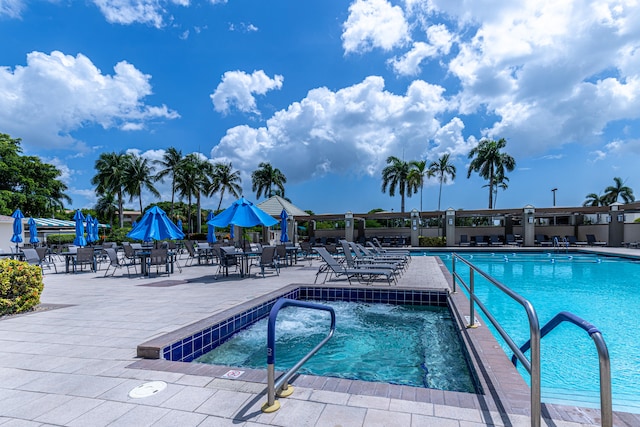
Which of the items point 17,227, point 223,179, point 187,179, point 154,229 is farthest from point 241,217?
point 223,179

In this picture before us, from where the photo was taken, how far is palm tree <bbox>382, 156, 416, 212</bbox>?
33125 millimetres

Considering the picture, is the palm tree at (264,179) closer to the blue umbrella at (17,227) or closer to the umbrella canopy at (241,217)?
the blue umbrella at (17,227)

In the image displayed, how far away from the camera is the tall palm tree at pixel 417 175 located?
3178 cm

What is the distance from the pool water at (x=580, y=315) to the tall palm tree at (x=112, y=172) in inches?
1375

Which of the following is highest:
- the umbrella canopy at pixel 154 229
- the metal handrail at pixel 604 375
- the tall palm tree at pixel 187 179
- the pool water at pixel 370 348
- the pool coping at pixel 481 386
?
the tall palm tree at pixel 187 179

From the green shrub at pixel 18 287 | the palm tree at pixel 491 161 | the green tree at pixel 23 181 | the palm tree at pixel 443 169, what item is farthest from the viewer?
the palm tree at pixel 443 169

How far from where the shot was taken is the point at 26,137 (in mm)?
31562

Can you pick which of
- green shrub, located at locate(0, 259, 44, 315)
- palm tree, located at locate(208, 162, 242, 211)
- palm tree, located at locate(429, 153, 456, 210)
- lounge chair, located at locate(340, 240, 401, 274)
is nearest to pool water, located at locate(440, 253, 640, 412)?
lounge chair, located at locate(340, 240, 401, 274)

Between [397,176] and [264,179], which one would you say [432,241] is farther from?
[264,179]

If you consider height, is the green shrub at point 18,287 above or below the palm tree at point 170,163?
below

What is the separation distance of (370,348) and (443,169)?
32025 millimetres

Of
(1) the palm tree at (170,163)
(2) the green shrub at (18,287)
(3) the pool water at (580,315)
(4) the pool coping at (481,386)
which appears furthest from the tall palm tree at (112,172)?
(4) the pool coping at (481,386)

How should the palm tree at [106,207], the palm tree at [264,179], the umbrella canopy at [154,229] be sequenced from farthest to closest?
the palm tree at [106,207], the palm tree at [264,179], the umbrella canopy at [154,229]

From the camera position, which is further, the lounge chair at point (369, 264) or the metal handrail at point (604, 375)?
the lounge chair at point (369, 264)
